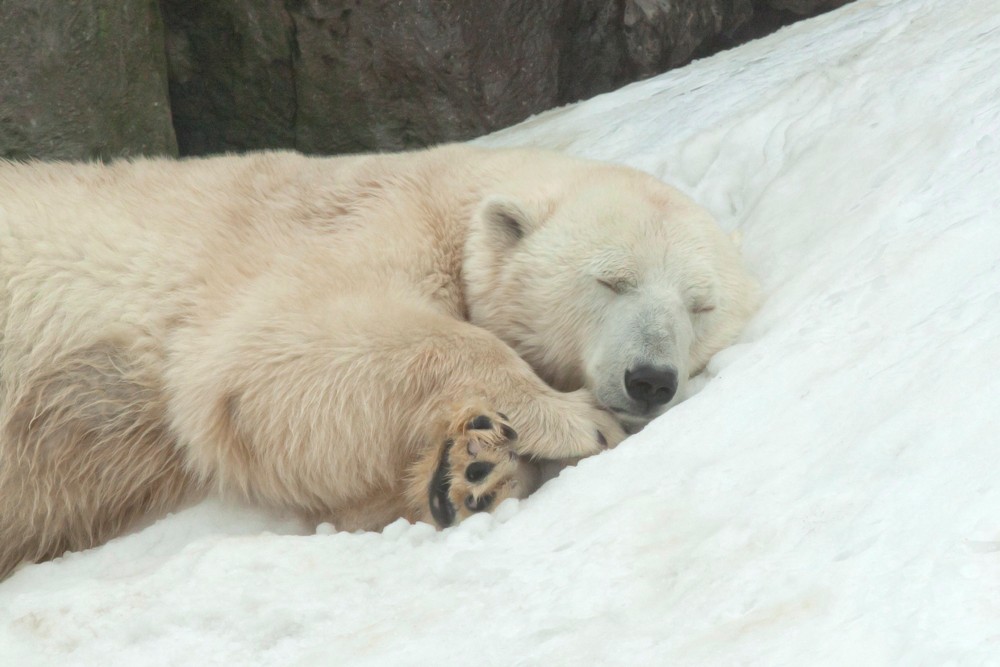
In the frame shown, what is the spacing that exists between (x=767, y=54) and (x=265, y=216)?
145 inches

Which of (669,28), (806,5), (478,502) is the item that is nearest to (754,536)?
(478,502)

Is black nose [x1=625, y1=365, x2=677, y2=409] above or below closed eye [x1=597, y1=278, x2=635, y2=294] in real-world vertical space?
below

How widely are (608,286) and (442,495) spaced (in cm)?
86

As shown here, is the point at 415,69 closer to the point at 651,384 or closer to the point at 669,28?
the point at 669,28

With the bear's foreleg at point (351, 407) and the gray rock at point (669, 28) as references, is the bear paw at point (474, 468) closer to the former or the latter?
the bear's foreleg at point (351, 407)

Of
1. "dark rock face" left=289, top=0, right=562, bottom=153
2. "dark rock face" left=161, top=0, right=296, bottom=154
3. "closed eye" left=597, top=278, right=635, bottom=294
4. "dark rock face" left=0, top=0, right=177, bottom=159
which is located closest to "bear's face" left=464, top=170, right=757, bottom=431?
"closed eye" left=597, top=278, right=635, bottom=294

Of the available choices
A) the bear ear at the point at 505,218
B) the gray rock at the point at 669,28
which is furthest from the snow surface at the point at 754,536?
the gray rock at the point at 669,28

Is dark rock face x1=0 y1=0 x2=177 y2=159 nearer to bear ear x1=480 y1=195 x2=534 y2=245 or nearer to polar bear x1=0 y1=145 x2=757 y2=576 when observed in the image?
polar bear x1=0 y1=145 x2=757 y2=576

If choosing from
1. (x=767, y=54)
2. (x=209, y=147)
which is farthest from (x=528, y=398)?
(x=209, y=147)

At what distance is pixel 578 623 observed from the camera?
6.35 ft

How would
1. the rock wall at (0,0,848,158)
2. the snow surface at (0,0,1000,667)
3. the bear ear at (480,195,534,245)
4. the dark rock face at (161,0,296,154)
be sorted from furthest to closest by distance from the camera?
the dark rock face at (161,0,296,154)
the rock wall at (0,0,848,158)
the bear ear at (480,195,534,245)
the snow surface at (0,0,1000,667)

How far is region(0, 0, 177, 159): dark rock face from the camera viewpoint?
543 centimetres

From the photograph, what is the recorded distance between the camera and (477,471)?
2.73 m

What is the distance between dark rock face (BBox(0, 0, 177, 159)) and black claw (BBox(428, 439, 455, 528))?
3.85 meters
